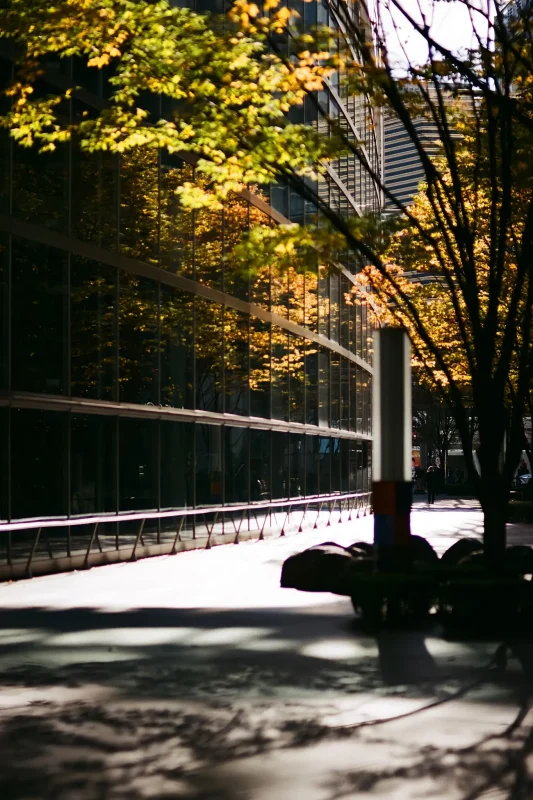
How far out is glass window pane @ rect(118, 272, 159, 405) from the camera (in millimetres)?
23203

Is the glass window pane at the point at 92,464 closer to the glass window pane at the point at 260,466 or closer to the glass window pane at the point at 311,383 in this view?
the glass window pane at the point at 260,466

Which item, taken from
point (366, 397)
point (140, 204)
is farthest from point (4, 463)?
point (366, 397)

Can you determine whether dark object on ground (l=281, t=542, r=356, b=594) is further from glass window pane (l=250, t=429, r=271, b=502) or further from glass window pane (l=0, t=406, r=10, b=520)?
glass window pane (l=250, t=429, r=271, b=502)

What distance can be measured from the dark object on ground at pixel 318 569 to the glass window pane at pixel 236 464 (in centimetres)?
1319

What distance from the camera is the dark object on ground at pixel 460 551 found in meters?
13.9

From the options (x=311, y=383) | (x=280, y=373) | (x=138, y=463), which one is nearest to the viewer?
(x=138, y=463)

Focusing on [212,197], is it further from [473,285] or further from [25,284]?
[25,284]

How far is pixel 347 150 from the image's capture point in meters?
15.8

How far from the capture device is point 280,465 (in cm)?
3391

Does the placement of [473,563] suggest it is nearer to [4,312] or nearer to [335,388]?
[4,312]

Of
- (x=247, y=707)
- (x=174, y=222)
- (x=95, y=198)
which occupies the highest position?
(x=174, y=222)

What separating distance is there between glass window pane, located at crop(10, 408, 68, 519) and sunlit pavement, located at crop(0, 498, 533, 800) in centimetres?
544

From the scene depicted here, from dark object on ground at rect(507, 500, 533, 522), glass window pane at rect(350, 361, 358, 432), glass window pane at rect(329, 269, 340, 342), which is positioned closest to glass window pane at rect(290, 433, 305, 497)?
glass window pane at rect(329, 269, 340, 342)

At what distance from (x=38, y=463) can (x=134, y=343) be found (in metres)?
4.18
